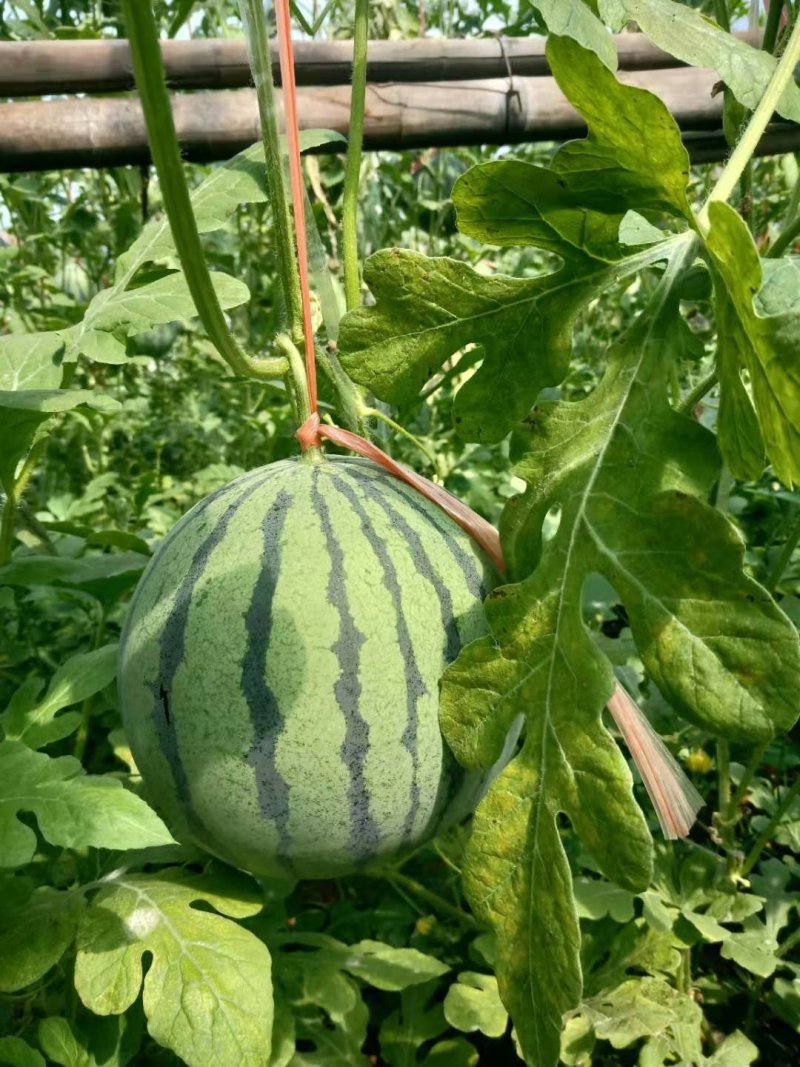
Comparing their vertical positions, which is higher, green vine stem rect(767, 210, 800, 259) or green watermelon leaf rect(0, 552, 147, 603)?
green vine stem rect(767, 210, 800, 259)

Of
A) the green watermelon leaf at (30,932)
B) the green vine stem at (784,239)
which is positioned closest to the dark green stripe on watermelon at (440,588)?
the green watermelon leaf at (30,932)

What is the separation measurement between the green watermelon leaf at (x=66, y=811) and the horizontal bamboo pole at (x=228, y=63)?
5.28 ft

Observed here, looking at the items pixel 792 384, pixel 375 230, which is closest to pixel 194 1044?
pixel 792 384

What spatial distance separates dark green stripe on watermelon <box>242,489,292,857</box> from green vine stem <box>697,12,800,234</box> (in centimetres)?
63

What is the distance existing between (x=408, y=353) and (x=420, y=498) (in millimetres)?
189

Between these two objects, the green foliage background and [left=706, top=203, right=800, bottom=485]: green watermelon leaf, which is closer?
[left=706, top=203, right=800, bottom=485]: green watermelon leaf

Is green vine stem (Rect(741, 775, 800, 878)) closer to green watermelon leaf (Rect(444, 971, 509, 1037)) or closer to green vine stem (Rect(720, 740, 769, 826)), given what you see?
green vine stem (Rect(720, 740, 769, 826))

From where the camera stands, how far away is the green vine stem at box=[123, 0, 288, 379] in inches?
28.6

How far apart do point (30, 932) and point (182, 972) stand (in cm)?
26

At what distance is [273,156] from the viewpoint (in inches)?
44.3

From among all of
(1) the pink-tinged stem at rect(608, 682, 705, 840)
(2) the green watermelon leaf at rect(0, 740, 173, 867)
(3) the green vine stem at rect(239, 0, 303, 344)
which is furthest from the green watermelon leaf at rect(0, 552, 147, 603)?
(1) the pink-tinged stem at rect(608, 682, 705, 840)

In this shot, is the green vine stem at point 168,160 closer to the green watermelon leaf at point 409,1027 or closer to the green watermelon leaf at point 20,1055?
the green watermelon leaf at point 20,1055

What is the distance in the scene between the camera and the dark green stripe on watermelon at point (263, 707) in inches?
42.3

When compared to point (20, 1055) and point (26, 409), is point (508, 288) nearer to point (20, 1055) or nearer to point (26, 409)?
point (26, 409)
